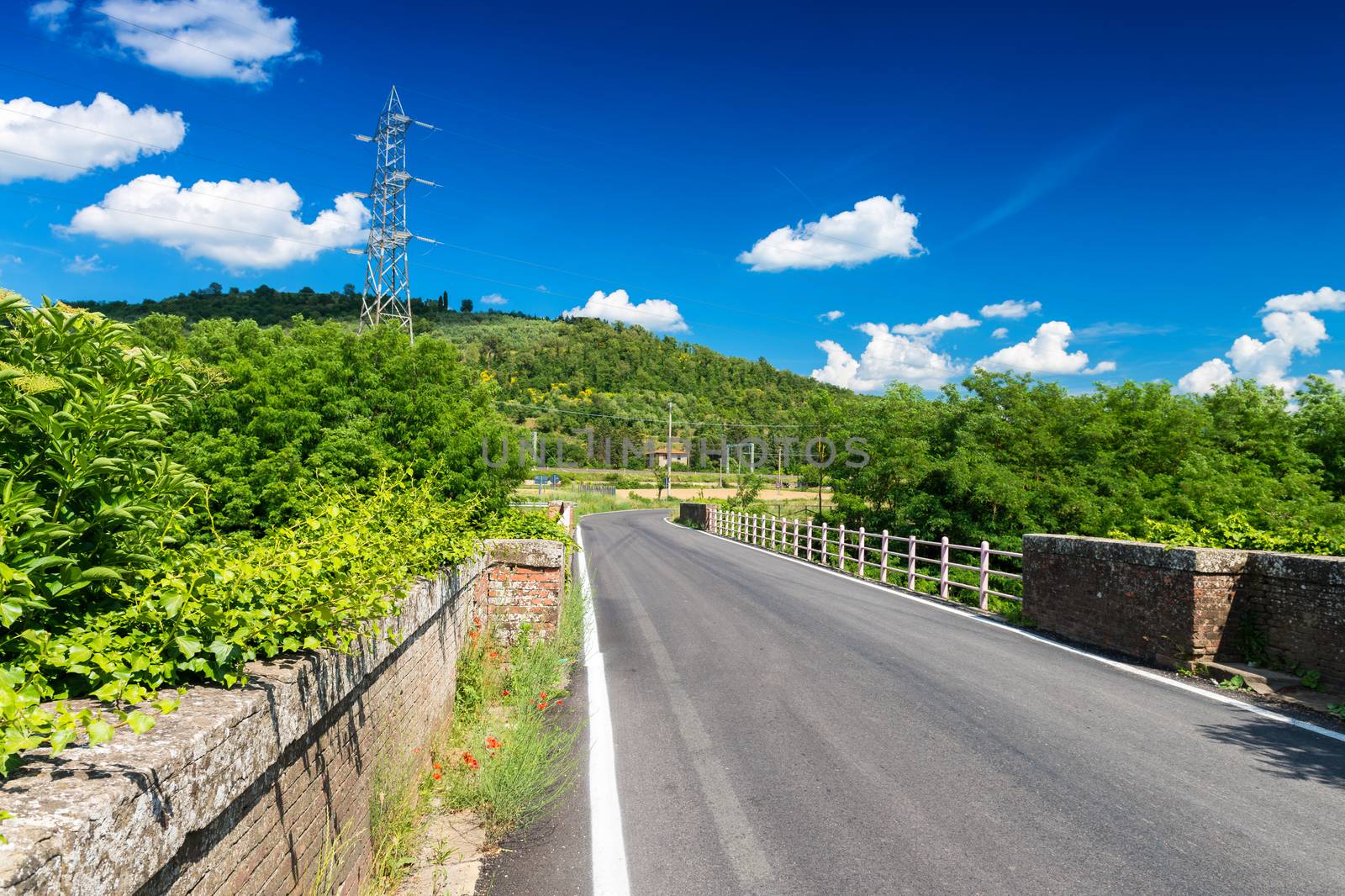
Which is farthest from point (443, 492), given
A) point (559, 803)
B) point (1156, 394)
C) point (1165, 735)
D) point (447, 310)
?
point (447, 310)

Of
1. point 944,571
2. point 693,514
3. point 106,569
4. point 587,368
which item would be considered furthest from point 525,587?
point 587,368

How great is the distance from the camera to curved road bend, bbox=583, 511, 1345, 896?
149 inches

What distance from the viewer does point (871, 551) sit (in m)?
19.3

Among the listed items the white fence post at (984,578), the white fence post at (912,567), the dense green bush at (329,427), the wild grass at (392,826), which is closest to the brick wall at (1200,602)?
the white fence post at (984,578)

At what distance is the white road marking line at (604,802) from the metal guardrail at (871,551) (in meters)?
6.93

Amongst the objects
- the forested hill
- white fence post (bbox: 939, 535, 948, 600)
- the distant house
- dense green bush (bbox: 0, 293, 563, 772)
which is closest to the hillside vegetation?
dense green bush (bbox: 0, 293, 563, 772)

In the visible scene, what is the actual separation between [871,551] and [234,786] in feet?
60.0

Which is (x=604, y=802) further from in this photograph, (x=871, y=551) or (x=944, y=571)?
(x=871, y=551)

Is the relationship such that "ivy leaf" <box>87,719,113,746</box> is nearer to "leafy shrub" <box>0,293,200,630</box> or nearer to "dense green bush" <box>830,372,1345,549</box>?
"leafy shrub" <box>0,293,200,630</box>

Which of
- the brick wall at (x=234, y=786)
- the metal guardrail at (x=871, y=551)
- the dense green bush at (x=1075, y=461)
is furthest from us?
the dense green bush at (x=1075, y=461)

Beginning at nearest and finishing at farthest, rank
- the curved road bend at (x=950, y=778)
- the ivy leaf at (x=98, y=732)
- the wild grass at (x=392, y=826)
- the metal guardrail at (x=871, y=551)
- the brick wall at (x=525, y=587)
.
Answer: the ivy leaf at (x=98, y=732)
the wild grass at (x=392, y=826)
the curved road bend at (x=950, y=778)
the brick wall at (x=525, y=587)
the metal guardrail at (x=871, y=551)

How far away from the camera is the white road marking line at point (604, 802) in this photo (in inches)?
151

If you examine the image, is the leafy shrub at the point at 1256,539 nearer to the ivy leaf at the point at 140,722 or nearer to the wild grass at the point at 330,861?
the wild grass at the point at 330,861

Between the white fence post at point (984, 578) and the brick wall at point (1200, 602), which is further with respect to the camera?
the white fence post at point (984, 578)
